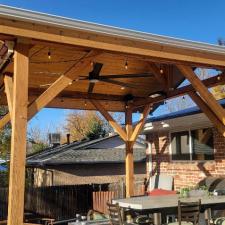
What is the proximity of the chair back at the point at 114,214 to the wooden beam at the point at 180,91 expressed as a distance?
321 cm

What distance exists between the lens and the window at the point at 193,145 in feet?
35.8

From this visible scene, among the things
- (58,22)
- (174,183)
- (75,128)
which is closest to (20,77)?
(58,22)

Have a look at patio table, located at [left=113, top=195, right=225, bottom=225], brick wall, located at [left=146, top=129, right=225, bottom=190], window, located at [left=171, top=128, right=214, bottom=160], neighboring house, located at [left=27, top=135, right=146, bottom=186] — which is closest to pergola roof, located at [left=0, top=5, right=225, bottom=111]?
window, located at [left=171, top=128, right=214, bottom=160]

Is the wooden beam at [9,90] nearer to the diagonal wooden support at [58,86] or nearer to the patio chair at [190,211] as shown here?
the diagonal wooden support at [58,86]

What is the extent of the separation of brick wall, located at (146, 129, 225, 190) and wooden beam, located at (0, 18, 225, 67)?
3.78 metres

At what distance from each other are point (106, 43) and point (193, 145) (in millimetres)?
6298

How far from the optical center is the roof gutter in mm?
5277

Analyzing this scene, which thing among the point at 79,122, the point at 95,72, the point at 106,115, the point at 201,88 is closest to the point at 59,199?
the point at 106,115

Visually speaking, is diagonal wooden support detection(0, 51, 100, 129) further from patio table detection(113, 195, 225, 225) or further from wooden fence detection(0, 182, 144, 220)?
wooden fence detection(0, 182, 144, 220)

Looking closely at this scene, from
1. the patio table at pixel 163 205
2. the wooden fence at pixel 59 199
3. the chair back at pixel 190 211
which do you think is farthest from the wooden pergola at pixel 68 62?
the wooden fence at pixel 59 199

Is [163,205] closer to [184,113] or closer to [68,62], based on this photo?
[184,113]

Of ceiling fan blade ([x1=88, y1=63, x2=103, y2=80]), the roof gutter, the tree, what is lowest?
the roof gutter

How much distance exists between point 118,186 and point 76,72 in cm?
853

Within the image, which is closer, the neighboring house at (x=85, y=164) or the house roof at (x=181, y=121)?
the house roof at (x=181, y=121)
